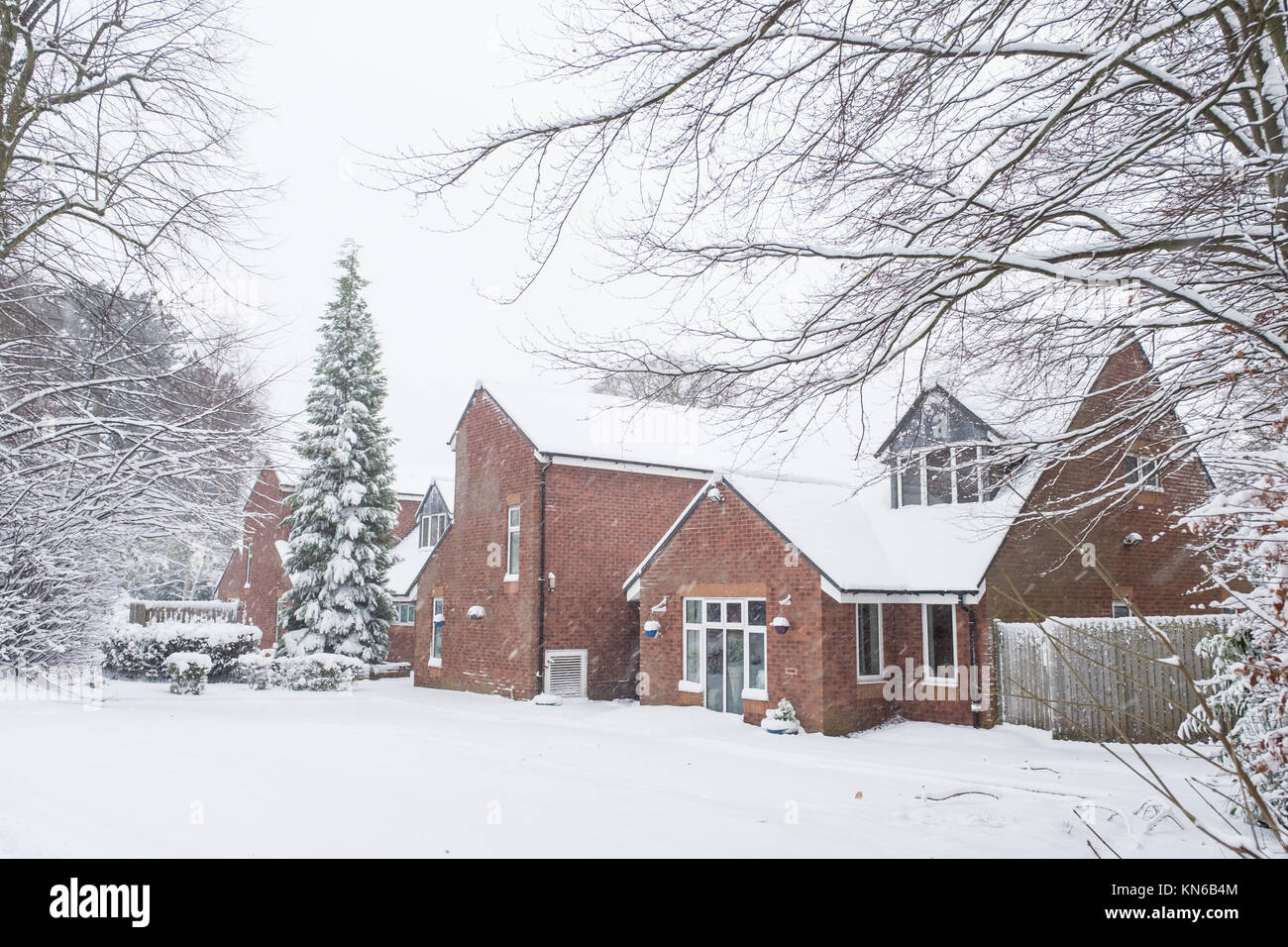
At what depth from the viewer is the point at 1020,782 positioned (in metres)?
10.4

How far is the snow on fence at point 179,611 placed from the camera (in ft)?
105

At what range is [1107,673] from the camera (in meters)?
13.6

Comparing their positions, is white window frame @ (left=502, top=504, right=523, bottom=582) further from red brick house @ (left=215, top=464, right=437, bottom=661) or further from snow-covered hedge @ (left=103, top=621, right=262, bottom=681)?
red brick house @ (left=215, top=464, right=437, bottom=661)

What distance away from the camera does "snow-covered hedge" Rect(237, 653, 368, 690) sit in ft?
73.3

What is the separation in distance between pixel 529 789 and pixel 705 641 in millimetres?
8992

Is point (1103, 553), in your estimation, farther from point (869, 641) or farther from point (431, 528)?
point (431, 528)

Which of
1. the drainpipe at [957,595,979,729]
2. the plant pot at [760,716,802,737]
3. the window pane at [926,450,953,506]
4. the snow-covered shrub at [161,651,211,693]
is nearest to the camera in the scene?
the plant pot at [760,716,802,737]

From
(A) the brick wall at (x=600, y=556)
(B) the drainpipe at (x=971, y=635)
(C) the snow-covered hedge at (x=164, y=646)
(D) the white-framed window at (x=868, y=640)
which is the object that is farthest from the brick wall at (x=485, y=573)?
(B) the drainpipe at (x=971, y=635)

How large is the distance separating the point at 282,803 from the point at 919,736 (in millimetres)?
11009

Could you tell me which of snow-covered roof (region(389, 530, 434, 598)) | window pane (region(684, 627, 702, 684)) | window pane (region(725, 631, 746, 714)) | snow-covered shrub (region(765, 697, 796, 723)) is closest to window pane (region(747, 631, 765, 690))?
window pane (region(725, 631, 746, 714))

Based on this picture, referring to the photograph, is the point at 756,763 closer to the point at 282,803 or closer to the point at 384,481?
the point at 282,803

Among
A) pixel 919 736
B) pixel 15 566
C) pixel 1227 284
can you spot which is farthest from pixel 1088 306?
pixel 15 566

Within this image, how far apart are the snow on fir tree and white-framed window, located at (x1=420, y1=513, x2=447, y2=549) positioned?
89.3 inches

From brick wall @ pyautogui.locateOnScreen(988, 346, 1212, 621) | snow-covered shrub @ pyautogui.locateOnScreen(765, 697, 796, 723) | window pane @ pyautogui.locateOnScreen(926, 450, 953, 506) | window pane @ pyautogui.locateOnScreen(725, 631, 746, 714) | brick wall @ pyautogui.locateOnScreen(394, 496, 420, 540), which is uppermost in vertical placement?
brick wall @ pyautogui.locateOnScreen(394, 496, 420, 540)
